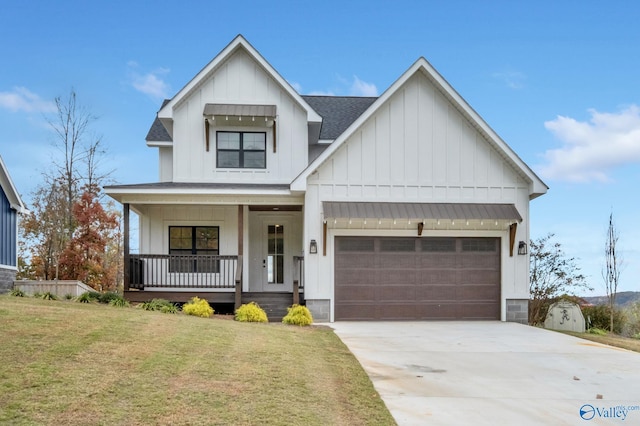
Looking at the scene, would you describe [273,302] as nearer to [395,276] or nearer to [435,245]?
[395,276]

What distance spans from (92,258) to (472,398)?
23071 mm

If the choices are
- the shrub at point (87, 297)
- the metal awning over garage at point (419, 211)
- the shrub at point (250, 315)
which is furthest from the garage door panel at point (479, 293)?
the shrub at point (87, 297)

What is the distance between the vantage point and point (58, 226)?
28.0 meters

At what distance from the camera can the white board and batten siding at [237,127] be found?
18625 mm

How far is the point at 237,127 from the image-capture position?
18.9 metres

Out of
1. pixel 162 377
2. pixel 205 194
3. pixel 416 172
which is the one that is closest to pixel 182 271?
pixel 205 194

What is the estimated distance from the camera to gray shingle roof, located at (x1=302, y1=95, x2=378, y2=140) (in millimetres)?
20891

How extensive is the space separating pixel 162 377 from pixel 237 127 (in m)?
12.7

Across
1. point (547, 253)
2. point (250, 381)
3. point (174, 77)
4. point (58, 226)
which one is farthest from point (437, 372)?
point (58, 226)

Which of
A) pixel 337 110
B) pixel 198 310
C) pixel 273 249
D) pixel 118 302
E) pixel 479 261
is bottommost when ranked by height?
pixel 198 310

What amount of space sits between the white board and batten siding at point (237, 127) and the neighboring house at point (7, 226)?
18.6 ft

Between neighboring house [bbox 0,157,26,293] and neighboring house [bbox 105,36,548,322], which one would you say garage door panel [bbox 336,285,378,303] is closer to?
neighboring house [bbox 105,36,548,322]

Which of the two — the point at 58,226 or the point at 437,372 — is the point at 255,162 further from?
the point at 58,226

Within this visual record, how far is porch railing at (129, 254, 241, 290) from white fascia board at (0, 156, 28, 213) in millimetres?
5409
